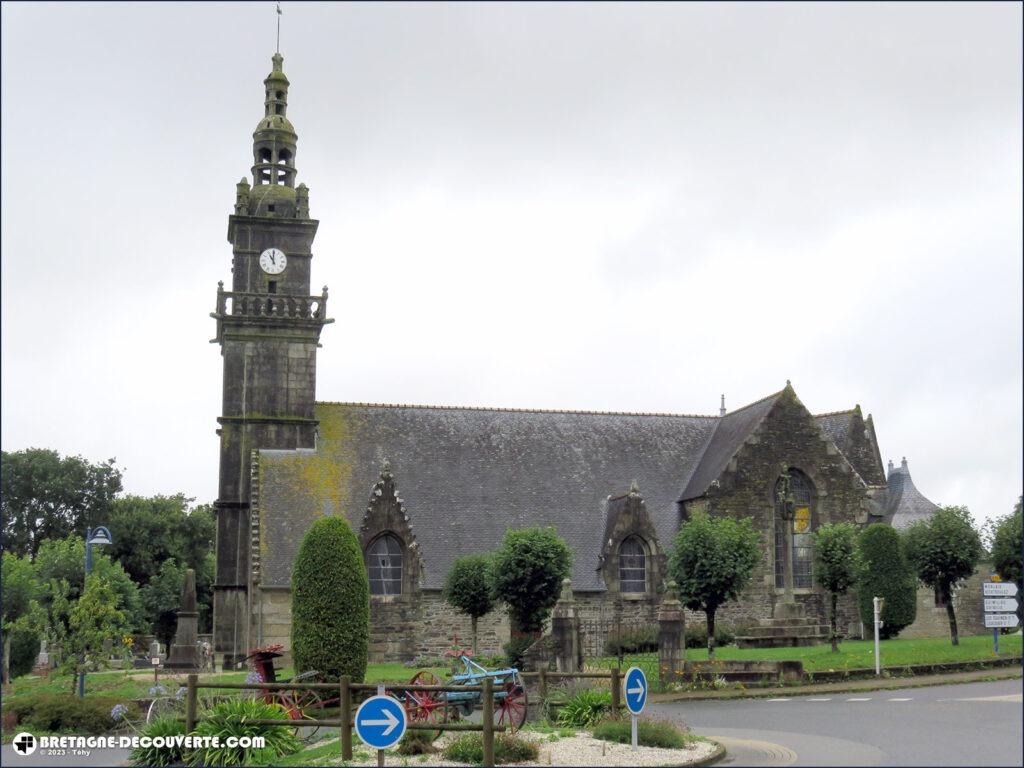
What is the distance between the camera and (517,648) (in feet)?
111

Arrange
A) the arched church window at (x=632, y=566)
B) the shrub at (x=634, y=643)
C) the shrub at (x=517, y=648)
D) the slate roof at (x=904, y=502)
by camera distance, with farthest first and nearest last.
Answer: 1. the slate roof at (x=904, y=502)
2. the arched church window at (x=632, y=566)
3. the shrub at (x=634, y=643)
4. the shrub at (x=517, y=648)

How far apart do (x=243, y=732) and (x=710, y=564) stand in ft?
58.0

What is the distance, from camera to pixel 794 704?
74.2ft

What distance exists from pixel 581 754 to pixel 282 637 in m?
21.7

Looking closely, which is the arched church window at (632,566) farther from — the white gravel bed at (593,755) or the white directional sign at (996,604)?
the white gravel bed at (593,755)

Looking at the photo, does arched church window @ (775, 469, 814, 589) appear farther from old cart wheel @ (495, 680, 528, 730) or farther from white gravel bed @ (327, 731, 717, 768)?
white gravel bed @ (327, 731, 717, 768)

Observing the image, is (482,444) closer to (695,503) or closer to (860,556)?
(695,503)

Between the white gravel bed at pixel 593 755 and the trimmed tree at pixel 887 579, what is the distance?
19.9 metres

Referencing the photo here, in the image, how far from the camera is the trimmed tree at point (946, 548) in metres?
32.6

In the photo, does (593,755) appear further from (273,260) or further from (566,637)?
(273,260)

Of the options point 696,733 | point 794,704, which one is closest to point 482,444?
point 794,704

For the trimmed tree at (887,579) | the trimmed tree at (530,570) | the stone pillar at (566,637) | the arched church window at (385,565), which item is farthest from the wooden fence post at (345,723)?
the trimmed tree at (887,579)

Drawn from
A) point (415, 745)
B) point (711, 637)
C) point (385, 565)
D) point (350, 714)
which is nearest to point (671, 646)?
point (711, 637)

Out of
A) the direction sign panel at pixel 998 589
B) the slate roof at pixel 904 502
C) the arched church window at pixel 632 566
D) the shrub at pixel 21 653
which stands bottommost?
the shrub at pixel 21 653
